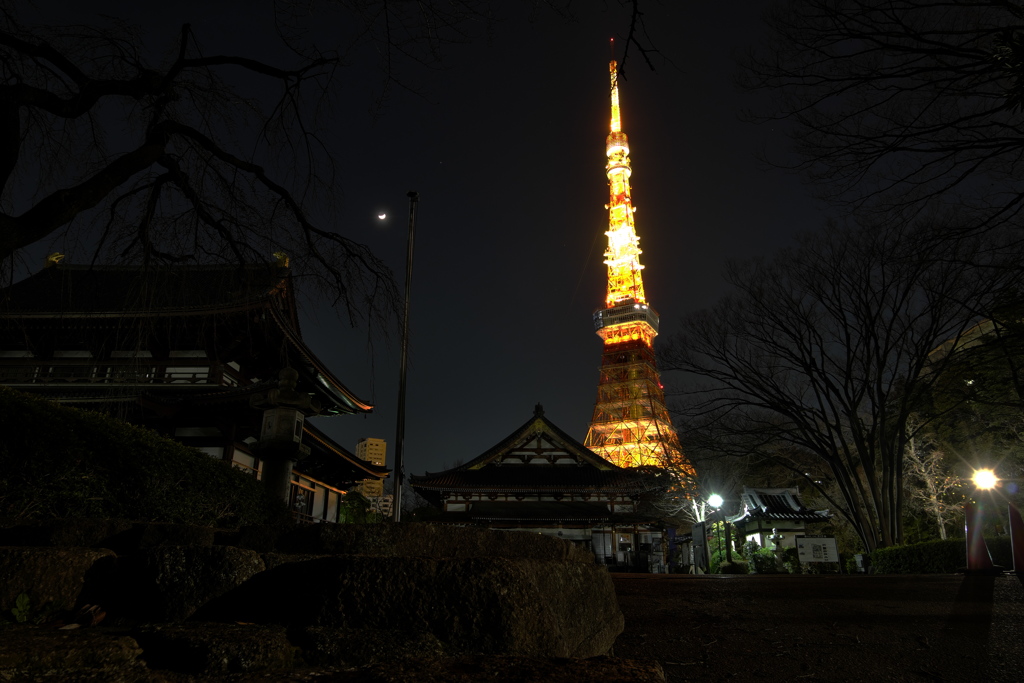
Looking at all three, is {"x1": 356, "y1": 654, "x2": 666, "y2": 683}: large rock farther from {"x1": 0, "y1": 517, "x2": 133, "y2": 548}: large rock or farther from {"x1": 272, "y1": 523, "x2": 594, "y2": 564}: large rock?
{"x1": 0, "y1": 517, "x2": 133, "y2": 548}: large rock

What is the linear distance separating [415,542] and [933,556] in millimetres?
12999

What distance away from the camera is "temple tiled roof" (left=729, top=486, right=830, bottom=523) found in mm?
22938

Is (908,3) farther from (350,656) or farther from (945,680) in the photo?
(350,656)

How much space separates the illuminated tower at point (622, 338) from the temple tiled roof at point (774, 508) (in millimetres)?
12324

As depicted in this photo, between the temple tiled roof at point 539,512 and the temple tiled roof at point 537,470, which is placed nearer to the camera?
the temple tiled roof at point 539,512

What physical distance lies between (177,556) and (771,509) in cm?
2498

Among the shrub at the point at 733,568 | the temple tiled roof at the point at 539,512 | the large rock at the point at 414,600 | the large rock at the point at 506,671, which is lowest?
the shrub at the point at 733,568

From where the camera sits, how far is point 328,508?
2230 centimetres

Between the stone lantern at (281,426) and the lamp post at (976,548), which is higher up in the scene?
the stone lantern at (281,426)

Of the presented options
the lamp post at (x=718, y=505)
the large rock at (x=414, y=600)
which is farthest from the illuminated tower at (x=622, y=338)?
the large rock at (x=414, y=600)

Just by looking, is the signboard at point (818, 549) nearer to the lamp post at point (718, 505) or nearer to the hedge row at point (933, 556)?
the hedge row at point (933, 556)

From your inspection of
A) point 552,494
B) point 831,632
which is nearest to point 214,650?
point 831,632

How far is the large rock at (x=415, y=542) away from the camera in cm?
293

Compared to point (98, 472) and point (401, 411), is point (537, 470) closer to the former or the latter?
point (401, 411)
